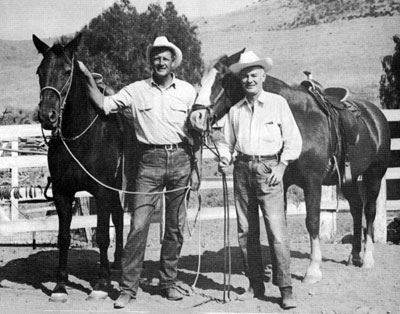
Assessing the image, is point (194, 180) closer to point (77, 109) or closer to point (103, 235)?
point (103, 235)

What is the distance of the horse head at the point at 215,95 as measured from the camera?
164 inches

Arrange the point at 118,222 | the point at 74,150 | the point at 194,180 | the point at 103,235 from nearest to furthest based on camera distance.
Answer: the point at 194,180, the point at 74,150, the point at 103,235, the point at 118,222

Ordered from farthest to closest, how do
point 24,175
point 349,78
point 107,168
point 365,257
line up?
point 24,175, point 349,78, point 365,257, point 107,168

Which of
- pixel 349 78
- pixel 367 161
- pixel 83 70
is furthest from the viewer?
pixel 349 78

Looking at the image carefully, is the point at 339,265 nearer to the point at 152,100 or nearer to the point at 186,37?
the point at 152,100

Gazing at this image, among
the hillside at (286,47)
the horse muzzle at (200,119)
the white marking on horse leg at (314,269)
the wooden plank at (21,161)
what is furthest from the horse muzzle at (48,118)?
the hillside at (286,47)

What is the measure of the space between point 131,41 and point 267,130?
24.5 ft

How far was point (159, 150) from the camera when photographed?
14.3 feet

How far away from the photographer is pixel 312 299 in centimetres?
451

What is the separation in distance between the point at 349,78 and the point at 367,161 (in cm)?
393

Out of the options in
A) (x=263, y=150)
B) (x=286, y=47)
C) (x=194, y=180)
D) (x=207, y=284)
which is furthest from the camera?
(x=286, y=47)

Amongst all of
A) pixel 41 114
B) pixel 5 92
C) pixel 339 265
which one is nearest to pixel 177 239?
pixel 41 114

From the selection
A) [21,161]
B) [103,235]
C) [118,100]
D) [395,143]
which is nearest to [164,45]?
[118,100]

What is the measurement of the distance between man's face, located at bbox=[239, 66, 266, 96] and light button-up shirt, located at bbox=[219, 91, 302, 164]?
9 centimetres
